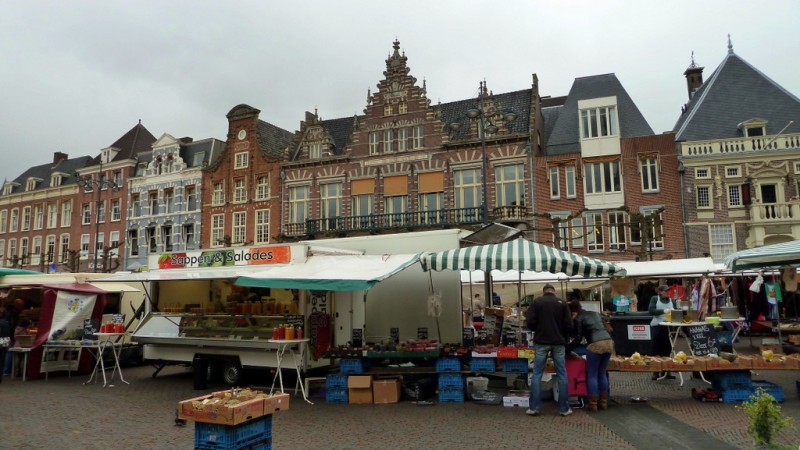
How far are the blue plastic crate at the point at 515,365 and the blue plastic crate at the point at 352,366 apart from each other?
2.61 meters

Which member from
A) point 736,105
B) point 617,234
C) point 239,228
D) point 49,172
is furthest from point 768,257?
point 49,172

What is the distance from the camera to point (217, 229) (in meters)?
36.4

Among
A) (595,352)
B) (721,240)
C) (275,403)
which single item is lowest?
(275,403)

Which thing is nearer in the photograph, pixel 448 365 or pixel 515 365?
pixel 515 365

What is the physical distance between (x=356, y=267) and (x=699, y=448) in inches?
258

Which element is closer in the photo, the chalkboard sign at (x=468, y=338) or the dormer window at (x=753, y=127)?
the chalkboard sign at (x=468, y=338)

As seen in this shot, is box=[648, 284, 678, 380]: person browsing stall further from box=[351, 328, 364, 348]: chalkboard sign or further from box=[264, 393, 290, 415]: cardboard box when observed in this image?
box=[264, 393, 290, 415]: cardboard box

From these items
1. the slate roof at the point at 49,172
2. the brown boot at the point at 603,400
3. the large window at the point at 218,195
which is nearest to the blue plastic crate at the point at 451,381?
the brown boot at the point at 603,400

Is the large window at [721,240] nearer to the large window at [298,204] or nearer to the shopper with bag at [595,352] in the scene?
the shopper with bag at [595,352]

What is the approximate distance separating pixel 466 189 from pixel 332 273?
20.3m

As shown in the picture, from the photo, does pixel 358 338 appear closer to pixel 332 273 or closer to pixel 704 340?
pixel 332 273

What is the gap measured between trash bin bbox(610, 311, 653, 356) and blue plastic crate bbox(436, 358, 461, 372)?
437 centimetres

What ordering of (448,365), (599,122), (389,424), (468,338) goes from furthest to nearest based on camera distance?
1. (599,122)
2. (468,338)
3. (448,365)
4. (389,424)

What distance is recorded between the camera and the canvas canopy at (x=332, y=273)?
984cm
